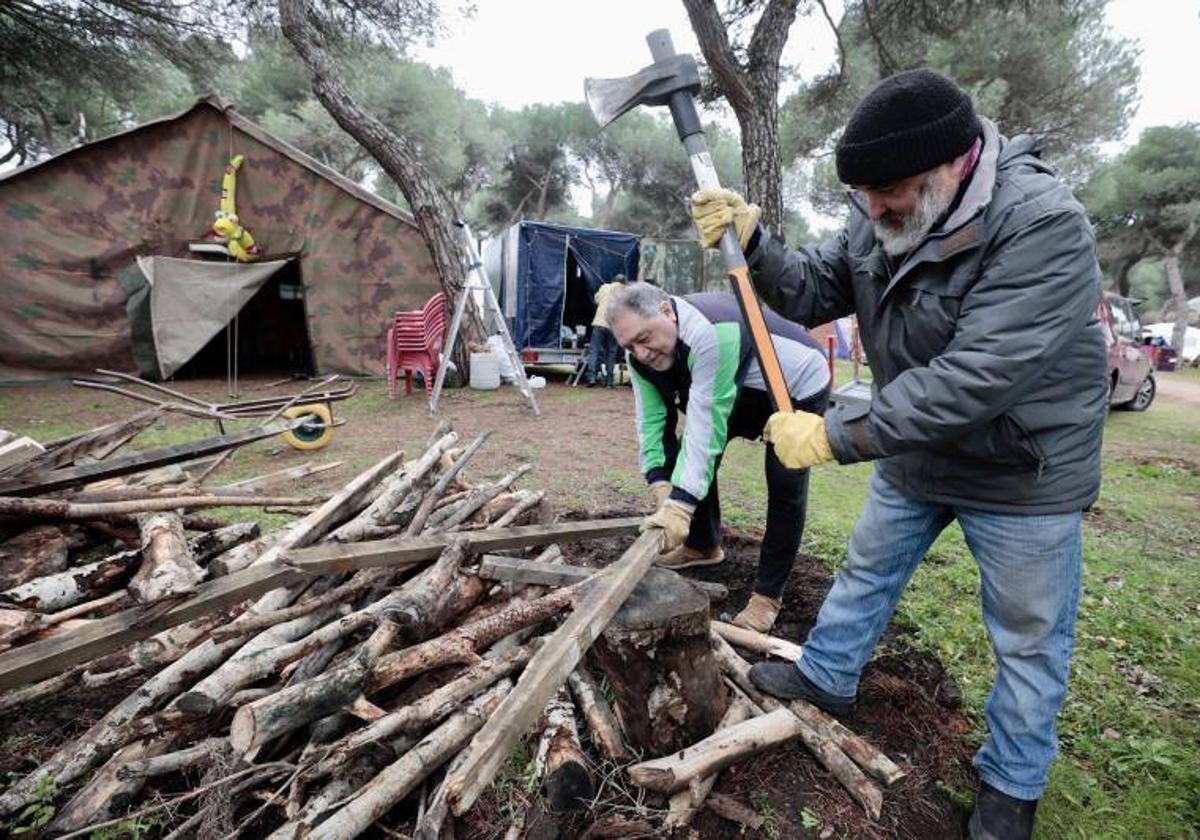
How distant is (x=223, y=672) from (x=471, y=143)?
29457 millimetres

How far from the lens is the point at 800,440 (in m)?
1.80

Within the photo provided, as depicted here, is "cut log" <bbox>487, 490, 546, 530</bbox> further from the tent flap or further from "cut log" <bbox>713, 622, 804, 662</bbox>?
the tent flap

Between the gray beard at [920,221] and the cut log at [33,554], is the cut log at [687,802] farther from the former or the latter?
the cut log at [33,554]

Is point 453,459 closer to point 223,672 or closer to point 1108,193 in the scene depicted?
point 223,672

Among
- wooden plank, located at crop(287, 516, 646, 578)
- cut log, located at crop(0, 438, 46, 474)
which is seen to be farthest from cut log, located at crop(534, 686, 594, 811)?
cut log, located at crop(0, 438, 46, 474)

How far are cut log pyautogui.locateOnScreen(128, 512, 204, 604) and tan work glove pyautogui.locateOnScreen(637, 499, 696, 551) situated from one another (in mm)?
1566

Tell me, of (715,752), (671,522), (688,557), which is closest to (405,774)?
(715,752)

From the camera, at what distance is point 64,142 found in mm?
20750

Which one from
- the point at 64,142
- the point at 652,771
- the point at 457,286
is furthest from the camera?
the point at 64,142

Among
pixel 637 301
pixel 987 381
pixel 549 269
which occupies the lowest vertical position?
pixel 987 381

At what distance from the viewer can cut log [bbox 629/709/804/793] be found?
1.66 m

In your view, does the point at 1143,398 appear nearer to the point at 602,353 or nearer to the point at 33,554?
the point at 602,353

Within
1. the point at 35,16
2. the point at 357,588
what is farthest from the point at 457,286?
the point at 35,16

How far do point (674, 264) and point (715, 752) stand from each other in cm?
1389
